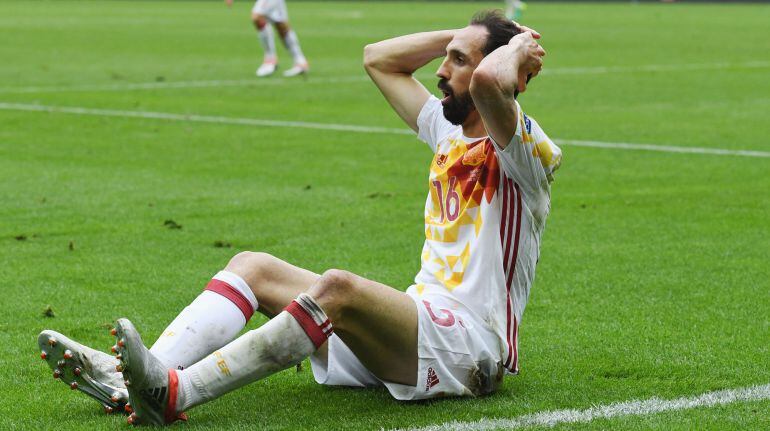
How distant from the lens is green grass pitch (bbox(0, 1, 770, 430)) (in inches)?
205

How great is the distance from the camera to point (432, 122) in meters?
5.58

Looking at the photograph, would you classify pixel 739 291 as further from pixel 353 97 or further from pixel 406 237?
pixel 353 97

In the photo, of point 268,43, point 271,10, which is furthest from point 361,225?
point 271,10

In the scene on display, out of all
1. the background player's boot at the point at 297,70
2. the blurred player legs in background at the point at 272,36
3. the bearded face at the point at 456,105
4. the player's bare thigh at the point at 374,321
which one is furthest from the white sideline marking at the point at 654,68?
the player's bare thigh at the point at 374,321

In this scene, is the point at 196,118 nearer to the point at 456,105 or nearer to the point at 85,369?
the point at 456,105

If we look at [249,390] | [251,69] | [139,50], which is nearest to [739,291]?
[249,390]

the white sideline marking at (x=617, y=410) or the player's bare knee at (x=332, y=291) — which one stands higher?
the player's bare knee at (x=332, y=291)

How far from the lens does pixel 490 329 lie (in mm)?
4984

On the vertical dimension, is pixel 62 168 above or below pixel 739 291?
below

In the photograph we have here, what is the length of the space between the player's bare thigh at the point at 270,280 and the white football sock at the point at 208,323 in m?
0.05

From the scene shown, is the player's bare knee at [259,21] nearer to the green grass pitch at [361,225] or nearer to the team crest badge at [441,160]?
the green grass pitch at [361,225]

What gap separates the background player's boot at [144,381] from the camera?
4359 mm

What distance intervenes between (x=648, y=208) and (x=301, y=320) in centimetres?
541

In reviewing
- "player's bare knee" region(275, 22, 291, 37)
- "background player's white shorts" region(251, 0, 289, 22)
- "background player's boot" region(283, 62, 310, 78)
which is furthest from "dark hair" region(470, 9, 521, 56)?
"background player's white shorts" region(251, 0, 289, 22)
